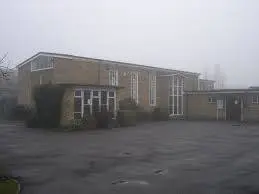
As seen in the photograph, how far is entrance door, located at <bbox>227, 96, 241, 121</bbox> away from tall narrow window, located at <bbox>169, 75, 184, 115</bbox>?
20.0ft

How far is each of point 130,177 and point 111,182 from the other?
847 mm

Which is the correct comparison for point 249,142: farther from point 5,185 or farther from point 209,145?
point 5,185

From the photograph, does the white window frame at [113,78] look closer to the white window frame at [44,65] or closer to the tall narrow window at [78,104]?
the white window frame at [44,65]

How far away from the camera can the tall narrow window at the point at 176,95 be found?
4334 centimetres

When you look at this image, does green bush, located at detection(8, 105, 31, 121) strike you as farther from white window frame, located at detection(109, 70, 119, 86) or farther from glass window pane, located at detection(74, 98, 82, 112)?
glass window pane, located at detection(74, 98, 82, 112)

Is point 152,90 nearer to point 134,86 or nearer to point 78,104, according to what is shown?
point 134,86

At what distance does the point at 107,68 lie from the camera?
125 ft

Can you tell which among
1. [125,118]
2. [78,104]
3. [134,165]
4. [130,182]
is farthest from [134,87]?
[130,182]

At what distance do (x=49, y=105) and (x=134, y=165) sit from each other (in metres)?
16.9

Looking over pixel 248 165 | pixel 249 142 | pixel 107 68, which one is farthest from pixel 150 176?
→ pixel 107 68

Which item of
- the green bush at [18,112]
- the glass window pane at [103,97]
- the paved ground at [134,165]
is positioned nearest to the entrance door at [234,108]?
the glass window pane at [103,97]

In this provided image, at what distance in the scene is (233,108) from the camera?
132 ft

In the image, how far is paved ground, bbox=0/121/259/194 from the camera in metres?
9.35

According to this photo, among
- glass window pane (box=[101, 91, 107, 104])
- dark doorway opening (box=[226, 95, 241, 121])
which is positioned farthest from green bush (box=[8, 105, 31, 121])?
dark doorway opening (box=[226, 95, 241, 121])
